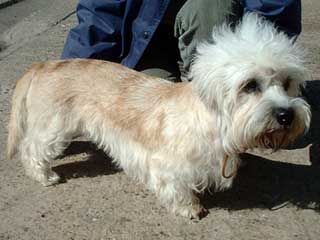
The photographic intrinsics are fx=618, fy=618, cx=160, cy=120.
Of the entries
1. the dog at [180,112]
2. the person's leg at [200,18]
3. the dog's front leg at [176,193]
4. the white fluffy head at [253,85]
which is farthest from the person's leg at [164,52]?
the white fluffy head at [253,85]

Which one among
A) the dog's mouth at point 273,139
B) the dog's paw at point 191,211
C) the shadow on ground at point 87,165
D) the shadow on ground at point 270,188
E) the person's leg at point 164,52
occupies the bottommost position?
the shadow on ground at point 87,165

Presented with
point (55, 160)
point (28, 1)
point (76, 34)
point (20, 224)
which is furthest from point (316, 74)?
point (28, 1)

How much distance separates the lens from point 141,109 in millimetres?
3193

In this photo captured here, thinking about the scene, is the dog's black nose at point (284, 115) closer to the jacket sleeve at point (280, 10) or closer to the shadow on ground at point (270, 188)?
the shadow on ground at point (270, 188)

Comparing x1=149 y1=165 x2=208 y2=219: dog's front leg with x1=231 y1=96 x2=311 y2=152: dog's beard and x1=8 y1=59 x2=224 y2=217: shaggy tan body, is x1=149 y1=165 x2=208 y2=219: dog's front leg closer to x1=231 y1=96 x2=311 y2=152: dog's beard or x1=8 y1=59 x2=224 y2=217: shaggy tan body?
x1=8 y1=59 x2=224 y2=217: shaggy tan body

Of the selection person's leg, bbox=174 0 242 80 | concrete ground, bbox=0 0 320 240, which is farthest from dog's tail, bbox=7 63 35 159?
person's leg, bbox=174 0 242 80

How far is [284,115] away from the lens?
8.71 feet

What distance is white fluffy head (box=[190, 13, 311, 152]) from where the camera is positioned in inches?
104

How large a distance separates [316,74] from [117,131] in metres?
2.31

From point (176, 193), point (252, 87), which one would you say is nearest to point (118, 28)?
point (176, 193)

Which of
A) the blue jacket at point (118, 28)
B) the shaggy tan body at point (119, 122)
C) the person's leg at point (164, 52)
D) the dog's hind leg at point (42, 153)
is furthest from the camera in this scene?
the person's leg at point (164, 52)

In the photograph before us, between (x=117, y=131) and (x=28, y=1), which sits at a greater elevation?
(x=117, y=131)

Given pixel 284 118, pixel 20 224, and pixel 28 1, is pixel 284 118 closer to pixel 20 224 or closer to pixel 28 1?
pixel 20 224

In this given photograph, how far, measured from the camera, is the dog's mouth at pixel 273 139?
2.71m
